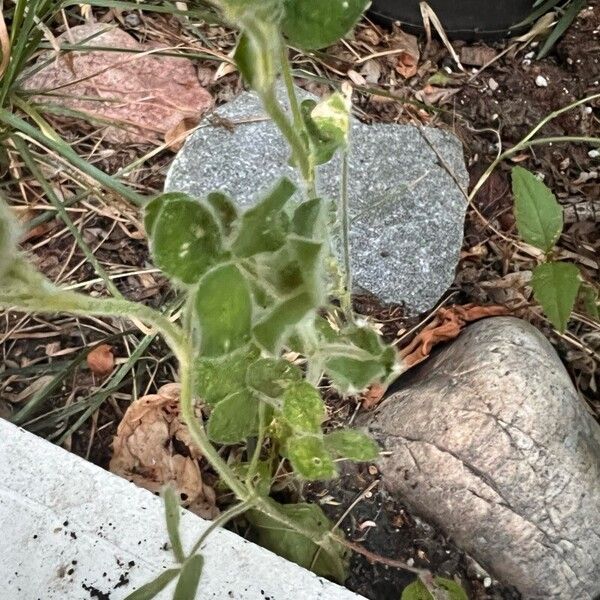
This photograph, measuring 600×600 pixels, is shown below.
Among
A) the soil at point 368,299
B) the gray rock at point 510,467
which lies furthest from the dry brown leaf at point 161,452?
the gray rock at point 510,467

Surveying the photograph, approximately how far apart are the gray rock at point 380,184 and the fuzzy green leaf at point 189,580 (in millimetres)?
651

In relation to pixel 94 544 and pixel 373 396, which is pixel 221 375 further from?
pixel 373 396

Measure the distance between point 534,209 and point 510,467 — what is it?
0.35 m

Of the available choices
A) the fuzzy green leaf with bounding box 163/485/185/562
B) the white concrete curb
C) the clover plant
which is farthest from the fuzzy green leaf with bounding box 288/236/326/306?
the white concrete curb

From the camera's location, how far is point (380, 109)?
1.43 meters

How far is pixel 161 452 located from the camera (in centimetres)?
119

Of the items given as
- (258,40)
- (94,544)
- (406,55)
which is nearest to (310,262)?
(258,40)

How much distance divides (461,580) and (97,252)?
713 millimetres

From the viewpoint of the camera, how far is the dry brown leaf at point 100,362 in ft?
4.10

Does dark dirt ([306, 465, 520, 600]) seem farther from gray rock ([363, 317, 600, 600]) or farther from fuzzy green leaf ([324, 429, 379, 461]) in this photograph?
fuzzy green leaf ([324, 429, 379, 461])

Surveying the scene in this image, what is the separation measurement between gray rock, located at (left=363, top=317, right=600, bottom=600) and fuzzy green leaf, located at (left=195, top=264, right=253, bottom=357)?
0.60 metres

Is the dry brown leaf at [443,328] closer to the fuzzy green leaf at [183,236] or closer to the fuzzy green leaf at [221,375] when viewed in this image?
the fuzzy green leaf at [221,375]

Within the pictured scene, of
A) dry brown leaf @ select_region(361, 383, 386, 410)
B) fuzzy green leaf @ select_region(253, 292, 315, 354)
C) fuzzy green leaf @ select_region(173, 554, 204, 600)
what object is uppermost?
fuzzy green leaf @ select_region(253, 292, 315, 354)

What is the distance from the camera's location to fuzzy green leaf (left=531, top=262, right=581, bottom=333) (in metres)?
1.11
